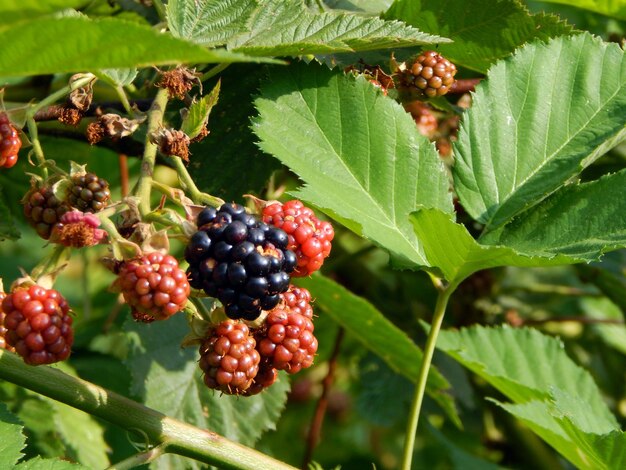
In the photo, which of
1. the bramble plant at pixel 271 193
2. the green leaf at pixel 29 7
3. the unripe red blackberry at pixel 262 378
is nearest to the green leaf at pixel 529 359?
the bramble plant at pixel 271 193

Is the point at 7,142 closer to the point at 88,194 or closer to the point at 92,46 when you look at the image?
the point at 88,194

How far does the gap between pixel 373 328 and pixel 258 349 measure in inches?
30.4

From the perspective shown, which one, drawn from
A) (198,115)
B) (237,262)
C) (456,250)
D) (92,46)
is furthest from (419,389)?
(92,46)

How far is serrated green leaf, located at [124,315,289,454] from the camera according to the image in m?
1.89

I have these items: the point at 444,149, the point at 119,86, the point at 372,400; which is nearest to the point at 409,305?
the point at 372,400

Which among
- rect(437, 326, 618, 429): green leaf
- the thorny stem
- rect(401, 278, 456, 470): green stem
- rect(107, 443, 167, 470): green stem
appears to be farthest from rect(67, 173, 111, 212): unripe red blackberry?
the thorny stem

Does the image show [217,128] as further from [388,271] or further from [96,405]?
[388,271]

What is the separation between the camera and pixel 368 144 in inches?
62.1

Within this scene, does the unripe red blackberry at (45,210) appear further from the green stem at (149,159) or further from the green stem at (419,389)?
the green stem at (419,389)

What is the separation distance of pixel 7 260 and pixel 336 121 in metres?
1.86

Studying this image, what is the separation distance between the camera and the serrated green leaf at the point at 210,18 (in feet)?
4.74

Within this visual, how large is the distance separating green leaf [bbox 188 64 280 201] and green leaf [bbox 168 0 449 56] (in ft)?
0.80

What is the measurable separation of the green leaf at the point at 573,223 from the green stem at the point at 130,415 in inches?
22.1

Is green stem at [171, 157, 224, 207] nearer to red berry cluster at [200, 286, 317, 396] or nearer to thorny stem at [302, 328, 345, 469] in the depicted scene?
red berry cluster at [200, 286, 317, 396]
